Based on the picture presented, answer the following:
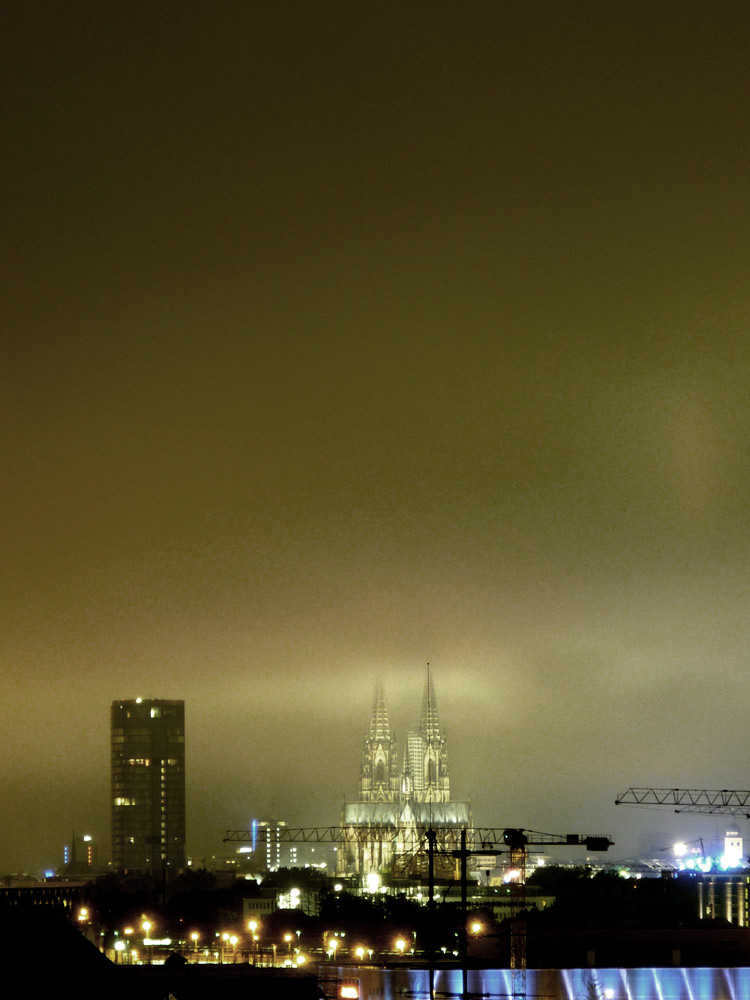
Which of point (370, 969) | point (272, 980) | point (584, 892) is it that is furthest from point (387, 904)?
point (272, 980)

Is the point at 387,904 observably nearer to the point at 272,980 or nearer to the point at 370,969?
the point at 370,969

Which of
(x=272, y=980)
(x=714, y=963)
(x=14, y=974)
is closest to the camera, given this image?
(x=14, y=974)

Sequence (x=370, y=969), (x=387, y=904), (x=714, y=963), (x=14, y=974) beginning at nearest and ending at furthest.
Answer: (x=14, y=974) < (x=370, y=969) < (x=714, y=963) < (x=387, y=904)

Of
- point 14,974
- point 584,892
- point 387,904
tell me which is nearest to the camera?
point 14,974

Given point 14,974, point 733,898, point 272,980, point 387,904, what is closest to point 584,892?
point 733,898

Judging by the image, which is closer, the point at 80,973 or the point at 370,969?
the point at 80,973

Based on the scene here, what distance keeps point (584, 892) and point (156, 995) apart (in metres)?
167

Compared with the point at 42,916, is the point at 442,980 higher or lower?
lower

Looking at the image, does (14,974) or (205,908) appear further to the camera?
(205,908)

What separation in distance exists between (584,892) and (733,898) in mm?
21229

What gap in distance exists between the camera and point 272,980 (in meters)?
42.2

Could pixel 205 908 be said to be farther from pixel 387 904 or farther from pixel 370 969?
pixel 370 969

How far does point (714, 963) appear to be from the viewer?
3383 inches

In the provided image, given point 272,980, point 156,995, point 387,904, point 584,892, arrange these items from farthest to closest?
point 584,892, point 387,904, point 272,980, point 156,995
